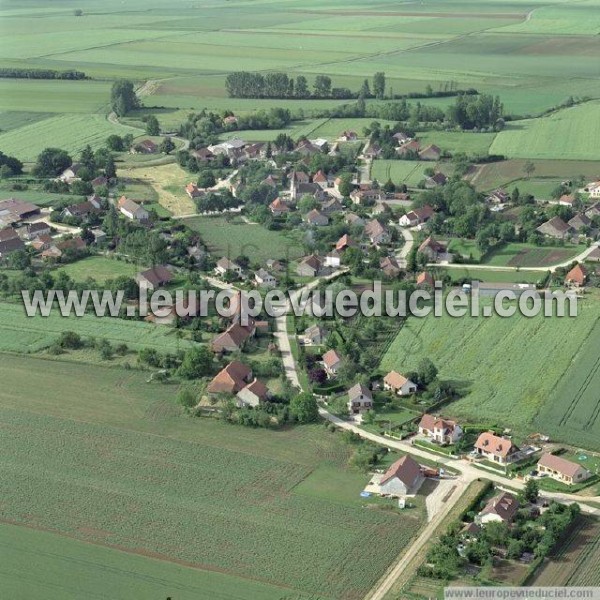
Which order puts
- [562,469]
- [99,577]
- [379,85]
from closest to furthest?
[99,577] → [562,469] → [379,85]

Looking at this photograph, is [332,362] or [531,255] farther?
[531,255]

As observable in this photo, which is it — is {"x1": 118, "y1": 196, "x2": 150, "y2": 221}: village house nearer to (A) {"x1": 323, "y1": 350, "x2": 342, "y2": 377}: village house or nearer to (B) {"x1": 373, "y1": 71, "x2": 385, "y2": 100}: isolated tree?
(A) {"x1": 323, "y1": 350, "x2": 342, "y2": 377}: village house

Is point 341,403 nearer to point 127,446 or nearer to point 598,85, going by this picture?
point 127,446

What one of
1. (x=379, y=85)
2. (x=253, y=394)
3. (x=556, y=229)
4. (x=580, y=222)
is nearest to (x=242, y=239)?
Answer: (x=556, y=229)

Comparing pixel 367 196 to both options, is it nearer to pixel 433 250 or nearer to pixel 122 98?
pixel 433 250

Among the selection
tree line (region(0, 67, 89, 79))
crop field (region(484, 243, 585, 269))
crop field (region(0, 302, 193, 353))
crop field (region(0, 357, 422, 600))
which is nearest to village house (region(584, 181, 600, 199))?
crop field (region(484, 243, 585, 269))

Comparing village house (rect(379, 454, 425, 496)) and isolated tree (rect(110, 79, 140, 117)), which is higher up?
isolated tree (rect(110, 79, 140, 117))

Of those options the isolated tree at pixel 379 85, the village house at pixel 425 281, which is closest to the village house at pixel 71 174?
the village house at pixel 425 281
